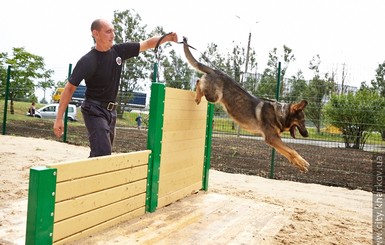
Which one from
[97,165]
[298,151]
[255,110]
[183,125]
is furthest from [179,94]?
[298,151]

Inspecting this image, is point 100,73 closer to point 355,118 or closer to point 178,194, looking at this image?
point 178,194

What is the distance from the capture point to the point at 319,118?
9750 mm

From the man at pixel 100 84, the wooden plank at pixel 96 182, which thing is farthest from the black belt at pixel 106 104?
the wooden plank at pixel 96 182

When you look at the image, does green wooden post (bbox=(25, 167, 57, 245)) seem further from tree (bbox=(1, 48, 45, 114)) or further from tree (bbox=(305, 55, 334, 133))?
tree (bbox=(1, 48, 45, 114))

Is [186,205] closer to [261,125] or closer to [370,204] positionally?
[261,125]

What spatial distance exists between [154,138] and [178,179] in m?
1.04

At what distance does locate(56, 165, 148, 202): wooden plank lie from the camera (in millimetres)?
2801

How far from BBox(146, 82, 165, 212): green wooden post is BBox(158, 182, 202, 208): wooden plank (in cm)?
27

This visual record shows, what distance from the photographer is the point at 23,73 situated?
16.6 m

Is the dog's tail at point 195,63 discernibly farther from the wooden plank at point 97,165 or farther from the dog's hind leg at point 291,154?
the wooden plank at point 97,165

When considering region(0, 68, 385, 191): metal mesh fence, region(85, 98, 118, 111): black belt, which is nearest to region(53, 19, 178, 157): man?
region(85, 98, 118, 111): black belt

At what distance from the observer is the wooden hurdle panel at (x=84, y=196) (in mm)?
2535

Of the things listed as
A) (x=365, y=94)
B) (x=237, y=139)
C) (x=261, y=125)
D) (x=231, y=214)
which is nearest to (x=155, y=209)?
(x=231, y=214)

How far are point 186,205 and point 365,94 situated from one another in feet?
32.4
